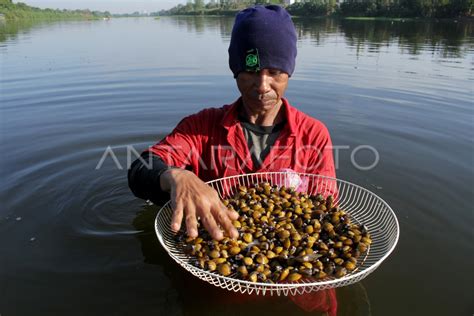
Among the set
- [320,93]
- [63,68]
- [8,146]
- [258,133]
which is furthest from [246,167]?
[63,68]

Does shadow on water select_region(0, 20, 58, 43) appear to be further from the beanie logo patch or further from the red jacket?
the beanie logo patch

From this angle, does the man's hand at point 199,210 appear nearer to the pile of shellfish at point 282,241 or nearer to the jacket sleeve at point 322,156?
the pile of shellfish at point 282,241

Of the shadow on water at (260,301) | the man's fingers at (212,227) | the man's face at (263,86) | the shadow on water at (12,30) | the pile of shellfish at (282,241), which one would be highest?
the shadow on water at (12,30)

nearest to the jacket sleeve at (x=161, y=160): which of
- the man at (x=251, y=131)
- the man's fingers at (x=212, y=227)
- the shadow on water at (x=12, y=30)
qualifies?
the man at (x=251, y=131)

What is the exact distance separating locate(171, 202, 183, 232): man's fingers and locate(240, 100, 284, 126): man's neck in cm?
119

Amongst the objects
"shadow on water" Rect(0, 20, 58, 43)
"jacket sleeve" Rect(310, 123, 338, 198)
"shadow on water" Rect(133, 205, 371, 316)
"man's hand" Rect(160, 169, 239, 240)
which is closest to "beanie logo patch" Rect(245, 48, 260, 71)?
"jacket sleeve" Rect(310, 123, 338, 198)

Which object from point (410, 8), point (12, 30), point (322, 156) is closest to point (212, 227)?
point (322, 156)

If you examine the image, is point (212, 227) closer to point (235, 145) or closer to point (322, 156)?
point (235, 145)

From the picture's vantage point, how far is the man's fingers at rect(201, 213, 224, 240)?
173cm

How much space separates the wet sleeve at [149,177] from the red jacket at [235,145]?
13.3 inches

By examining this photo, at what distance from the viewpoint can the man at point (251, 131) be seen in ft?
7.79

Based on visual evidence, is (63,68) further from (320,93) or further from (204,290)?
(204,290)

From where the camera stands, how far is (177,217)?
5.73 feet

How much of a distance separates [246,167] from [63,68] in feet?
34.2
